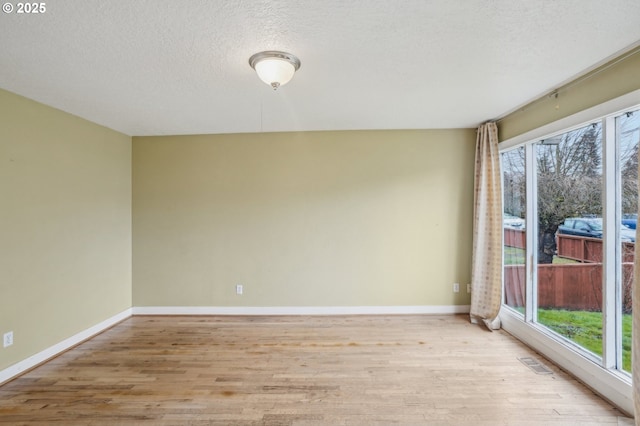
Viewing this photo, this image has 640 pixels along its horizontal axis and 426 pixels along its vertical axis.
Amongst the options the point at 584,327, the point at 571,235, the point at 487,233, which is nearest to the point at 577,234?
the point at 571,235

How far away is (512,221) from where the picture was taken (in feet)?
10.8

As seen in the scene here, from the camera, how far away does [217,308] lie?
3883 mm

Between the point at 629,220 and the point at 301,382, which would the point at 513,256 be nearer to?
the point at 629,220

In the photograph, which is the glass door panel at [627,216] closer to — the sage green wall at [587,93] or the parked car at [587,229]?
the parked car at [587,229]

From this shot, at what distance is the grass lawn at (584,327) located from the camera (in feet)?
6.83

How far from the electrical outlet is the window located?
4821mm

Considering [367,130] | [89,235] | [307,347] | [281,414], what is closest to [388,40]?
[367,130]

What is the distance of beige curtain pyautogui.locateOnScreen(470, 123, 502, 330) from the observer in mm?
3332

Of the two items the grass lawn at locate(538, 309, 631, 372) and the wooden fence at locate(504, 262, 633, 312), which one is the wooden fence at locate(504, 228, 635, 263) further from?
the grass lawn at locate(538, 309, 631, 372)

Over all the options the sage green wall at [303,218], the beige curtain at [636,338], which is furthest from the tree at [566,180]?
the sage green wall at [303,218]

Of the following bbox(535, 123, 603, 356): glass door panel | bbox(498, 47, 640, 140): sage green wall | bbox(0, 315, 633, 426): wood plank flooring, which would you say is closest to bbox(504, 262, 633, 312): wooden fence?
bbox(535, 123, 603, 356): glass door panel

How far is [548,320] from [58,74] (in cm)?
481

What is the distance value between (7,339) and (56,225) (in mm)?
1049

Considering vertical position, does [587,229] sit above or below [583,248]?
above
